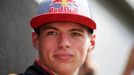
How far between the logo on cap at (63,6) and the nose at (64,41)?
0.36 feet

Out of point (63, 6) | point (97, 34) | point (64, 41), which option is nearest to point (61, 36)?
point (64, 41)

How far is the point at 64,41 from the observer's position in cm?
169

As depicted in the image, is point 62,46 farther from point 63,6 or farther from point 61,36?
point 63,6

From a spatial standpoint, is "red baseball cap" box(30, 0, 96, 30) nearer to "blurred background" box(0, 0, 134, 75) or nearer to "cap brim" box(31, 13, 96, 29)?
"cap brim" box(31, 13, 96, 29)

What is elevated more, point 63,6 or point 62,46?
point 63,6

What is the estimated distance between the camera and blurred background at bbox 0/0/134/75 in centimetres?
266

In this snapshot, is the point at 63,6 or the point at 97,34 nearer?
the point at 63,6

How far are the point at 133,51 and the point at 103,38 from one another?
2987mm

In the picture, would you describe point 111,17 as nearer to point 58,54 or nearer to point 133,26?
point 133,26

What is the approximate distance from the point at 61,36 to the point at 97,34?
2366 mm

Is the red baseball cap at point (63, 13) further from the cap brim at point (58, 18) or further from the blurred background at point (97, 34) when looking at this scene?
the blurred background at point (97, 34)

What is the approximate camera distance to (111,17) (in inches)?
170

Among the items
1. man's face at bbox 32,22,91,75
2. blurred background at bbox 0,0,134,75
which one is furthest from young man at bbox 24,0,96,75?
blurred background at bbox 0,0,134,75

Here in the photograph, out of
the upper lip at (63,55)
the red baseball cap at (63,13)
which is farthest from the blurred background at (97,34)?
the upper lip at (63,55)
